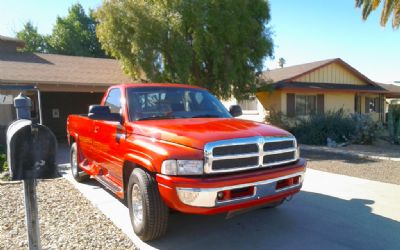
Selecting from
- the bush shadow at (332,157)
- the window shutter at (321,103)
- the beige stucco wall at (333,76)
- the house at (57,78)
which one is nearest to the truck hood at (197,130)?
the bush shadow at (332,157)

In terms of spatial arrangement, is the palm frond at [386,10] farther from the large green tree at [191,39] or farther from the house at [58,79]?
the house at [58,79]

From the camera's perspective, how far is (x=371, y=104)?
73.6 ft

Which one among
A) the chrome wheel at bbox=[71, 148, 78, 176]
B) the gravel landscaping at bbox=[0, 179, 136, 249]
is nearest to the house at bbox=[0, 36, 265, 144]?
the chrome wheel at bbox=[71, 148, 78, 176]

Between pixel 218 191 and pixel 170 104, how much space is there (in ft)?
6.21

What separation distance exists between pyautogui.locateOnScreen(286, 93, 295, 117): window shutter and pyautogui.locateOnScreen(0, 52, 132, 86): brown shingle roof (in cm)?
816

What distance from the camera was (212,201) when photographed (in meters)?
3.26

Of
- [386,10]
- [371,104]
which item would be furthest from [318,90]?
[371,104]

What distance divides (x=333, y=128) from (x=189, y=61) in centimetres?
649

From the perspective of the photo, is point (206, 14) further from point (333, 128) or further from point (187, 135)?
point (187, 135)

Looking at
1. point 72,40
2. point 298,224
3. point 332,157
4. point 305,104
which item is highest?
point 72,40

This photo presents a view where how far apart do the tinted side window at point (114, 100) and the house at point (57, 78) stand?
6.81 meters

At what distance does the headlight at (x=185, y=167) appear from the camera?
130 inches

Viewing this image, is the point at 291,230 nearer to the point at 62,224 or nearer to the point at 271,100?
the point at 62,224

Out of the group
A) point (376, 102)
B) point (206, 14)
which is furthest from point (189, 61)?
point (376, 102)
